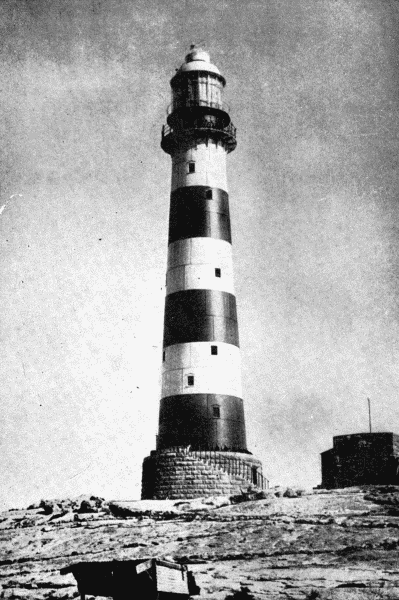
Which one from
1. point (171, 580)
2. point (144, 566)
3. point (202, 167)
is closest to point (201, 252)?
point (202, 167)

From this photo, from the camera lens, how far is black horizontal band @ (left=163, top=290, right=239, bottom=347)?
25625mm

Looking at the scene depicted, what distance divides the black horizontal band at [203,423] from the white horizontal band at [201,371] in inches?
9.1

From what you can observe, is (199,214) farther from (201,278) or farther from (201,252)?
(201,278)

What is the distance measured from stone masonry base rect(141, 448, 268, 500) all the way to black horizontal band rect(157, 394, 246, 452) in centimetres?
41

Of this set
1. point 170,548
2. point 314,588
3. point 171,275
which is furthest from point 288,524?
point 171,275

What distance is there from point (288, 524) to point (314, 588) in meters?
3.54

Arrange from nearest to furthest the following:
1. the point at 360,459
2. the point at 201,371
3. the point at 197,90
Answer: the point at 360,459, the point at 201,371, the point at 197,90

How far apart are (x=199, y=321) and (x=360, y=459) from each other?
612 centimetres

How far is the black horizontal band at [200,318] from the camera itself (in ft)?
84.1

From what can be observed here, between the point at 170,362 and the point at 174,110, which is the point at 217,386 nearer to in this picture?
the point at 170,362

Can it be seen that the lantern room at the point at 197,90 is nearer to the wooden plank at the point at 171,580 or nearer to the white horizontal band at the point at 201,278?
the white horizontal band at the point at 201,278

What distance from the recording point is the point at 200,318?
1011 inches

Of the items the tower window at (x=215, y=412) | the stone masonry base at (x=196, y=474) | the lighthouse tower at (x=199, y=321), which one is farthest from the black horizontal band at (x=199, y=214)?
the stone masonry base at (x=196, y=474)

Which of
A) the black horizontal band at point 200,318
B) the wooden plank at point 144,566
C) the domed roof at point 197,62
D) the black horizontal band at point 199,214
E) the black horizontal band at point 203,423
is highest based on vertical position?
the domed roof at point 197,62
